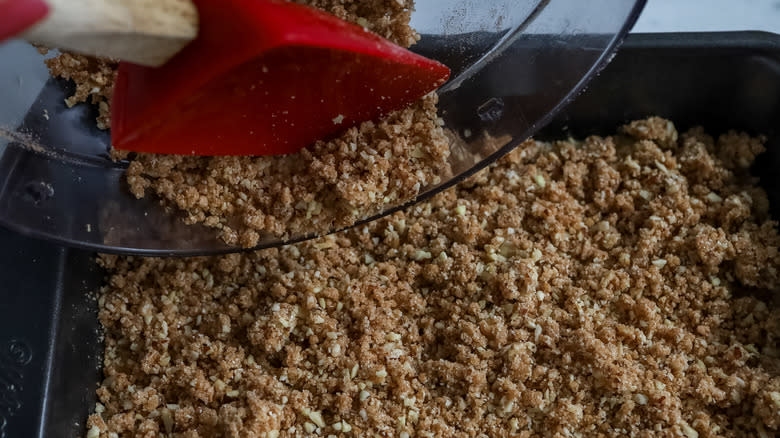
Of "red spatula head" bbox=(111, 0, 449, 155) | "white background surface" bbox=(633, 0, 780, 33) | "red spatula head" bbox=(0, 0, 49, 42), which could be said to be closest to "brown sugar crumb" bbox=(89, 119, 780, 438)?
"red spatula head" bbox=(111, 0, 449, 155)

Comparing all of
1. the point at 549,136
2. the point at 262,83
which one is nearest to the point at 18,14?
the point at 262,83

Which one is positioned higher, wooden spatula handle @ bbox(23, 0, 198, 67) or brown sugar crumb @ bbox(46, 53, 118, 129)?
wooden spatula handle @ bbox(23, 0, 198, 67)

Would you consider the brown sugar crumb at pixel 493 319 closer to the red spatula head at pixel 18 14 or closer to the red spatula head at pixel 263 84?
the red spatula head at pixel 263 84

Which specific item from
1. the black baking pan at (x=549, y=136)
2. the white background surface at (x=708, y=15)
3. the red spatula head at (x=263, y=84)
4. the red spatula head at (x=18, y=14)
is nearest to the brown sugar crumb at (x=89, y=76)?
the red spatula head at (x=263, y=84)

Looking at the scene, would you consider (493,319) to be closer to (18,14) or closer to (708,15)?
(18,14)

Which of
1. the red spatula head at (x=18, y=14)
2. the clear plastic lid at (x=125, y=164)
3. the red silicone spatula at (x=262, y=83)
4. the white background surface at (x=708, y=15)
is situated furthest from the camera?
the white background surface at (x=708, y=15)

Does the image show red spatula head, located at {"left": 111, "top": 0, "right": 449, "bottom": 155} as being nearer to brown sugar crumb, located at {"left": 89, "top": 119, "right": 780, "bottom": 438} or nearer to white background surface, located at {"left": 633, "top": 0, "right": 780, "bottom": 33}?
brown sugar crumb, located at {"left": 89, "top": 119, "right": 780, "bottom": 438}
